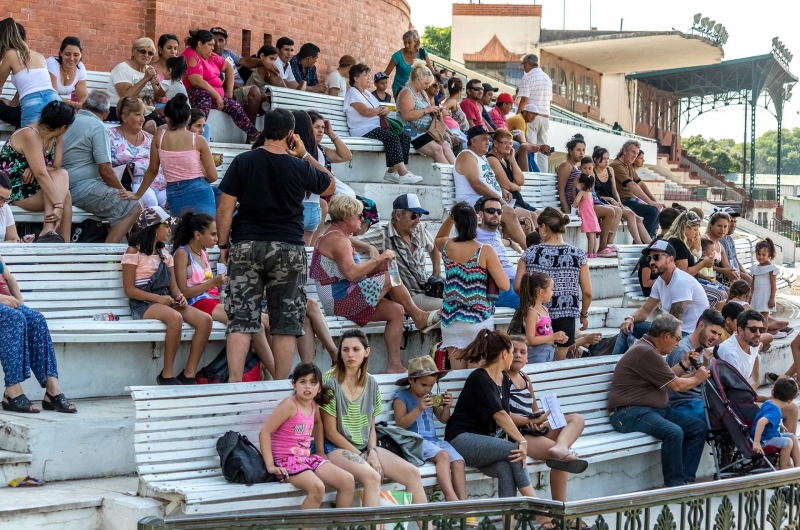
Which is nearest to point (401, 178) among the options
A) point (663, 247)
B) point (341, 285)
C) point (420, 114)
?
point (420, 114)

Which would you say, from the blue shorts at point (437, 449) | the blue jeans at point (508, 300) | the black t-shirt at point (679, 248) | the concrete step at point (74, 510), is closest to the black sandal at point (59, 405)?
the concrete step at point (74, 510)

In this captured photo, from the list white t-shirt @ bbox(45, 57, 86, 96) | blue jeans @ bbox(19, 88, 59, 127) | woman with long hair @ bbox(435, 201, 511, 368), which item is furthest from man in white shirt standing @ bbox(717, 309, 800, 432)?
white t-shirt @ bbox(45, 57, 86, 96)

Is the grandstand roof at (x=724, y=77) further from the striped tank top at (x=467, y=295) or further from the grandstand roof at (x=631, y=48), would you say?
the striped tank top at (x=467, y=295)

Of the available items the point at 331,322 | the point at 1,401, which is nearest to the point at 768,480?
the point at 331,322

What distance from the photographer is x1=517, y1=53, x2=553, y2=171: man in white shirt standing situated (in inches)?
632

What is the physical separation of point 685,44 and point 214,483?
34092mm

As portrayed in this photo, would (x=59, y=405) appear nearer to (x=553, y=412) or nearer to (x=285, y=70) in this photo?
(x=553, y=412)

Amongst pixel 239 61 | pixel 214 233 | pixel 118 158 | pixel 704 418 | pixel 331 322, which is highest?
pixel 239 61

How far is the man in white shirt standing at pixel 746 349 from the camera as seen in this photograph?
912 cm

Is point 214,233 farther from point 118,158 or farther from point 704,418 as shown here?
point 704,418

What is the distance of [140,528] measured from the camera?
4547 mm

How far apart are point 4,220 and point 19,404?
2097 mm

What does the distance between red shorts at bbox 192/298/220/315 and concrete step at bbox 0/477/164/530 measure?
2.01m

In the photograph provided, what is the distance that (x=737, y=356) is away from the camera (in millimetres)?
9203
